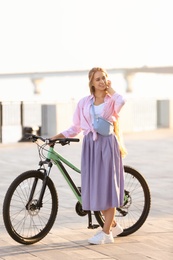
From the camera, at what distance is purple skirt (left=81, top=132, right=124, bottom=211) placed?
7.60m

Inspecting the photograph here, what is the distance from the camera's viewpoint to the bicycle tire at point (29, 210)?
7.44 m

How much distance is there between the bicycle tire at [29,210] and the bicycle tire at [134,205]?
42cm

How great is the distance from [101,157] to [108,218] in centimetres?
50

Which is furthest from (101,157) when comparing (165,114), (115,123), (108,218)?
(165,114)

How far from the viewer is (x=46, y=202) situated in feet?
26.1

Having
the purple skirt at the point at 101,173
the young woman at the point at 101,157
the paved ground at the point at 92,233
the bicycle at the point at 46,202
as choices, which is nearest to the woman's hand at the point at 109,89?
the young woman at the point at 101,157

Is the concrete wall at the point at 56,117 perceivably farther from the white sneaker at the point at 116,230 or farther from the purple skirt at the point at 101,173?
the purple skirt at the point at 101,173

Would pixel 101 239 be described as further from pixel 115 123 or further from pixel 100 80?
pixel 100 80

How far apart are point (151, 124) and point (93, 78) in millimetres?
16056

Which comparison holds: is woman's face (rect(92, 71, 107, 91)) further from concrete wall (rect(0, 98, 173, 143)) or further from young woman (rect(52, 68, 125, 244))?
concrete wall (rect(0, 98, 173, 143))

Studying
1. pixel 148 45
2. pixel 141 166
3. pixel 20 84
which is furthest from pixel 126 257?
pixel 148 45

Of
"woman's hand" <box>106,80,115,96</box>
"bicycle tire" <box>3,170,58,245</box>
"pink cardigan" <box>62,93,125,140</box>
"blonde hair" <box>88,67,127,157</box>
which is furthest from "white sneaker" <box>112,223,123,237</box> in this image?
"woman's hand" <box>106,80,115,96</box>

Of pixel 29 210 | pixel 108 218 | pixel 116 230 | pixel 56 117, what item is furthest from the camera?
pixel 56 117

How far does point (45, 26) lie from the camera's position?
10531 cm
